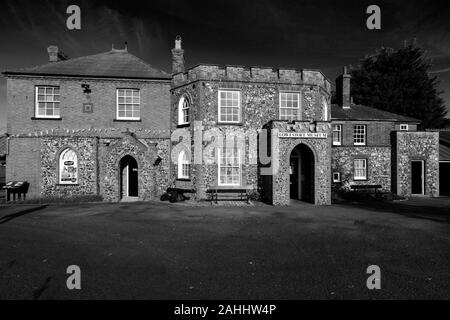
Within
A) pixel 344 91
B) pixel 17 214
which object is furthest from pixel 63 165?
pixel 344 91

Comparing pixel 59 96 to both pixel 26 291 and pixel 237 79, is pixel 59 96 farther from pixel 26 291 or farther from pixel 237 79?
pixel 26 291

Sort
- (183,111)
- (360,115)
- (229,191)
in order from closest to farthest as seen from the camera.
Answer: (229,191)
(183,111)
(360,115)

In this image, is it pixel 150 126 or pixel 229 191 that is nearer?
pixel 229 191

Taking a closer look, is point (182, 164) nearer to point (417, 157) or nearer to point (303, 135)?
point (303, 135)

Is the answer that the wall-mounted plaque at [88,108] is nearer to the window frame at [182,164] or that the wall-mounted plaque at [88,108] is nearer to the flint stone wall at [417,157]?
the window frame at [182,164]

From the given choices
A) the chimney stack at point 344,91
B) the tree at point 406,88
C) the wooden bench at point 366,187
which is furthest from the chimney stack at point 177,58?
the tree at point 406,88

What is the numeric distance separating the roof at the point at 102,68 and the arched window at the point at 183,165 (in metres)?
5.24

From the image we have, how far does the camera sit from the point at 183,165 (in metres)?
19.0

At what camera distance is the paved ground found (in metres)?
5.47

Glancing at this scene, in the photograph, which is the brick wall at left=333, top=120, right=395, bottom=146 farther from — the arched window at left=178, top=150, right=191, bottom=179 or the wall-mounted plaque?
the wall-mounted plaque

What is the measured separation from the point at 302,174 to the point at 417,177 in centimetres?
1135

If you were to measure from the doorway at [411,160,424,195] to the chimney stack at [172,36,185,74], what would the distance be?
1919 centimetres

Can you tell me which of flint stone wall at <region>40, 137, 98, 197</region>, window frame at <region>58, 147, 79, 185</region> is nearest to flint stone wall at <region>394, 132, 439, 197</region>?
flint stone wall at <region>40, 137, 98, 197</region>

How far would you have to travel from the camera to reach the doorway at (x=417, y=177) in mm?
22359
